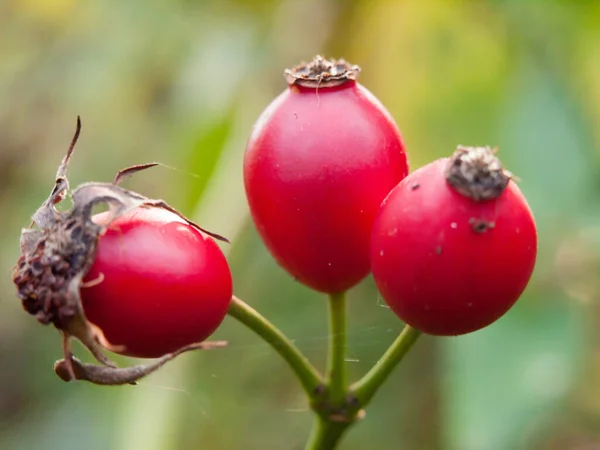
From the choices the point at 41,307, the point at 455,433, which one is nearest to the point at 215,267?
the point at 41,307

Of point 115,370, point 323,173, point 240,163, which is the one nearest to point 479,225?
point 323,173

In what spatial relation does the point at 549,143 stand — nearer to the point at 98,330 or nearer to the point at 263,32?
the point at 263,32

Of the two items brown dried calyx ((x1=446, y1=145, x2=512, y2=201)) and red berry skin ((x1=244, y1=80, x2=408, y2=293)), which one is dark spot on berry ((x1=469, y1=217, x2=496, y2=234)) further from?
red berry skin ((x1=244, y1=80, x2=408, y2=293))

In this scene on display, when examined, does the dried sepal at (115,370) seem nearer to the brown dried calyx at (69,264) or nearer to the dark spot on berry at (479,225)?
the brown dried calyx at (69,264)

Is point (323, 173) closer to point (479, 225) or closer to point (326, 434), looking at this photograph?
point (479, 225)

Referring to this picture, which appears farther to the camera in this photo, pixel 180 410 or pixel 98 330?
pixel 180 410

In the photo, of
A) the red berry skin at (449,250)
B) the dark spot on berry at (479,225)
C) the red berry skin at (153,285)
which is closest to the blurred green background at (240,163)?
the red berry skin at (153,285)

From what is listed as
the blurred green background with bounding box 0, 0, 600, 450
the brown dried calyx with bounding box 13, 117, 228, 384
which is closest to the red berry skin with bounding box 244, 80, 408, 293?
the brown dried calyx with bounding box 13, 117, 228, 384
